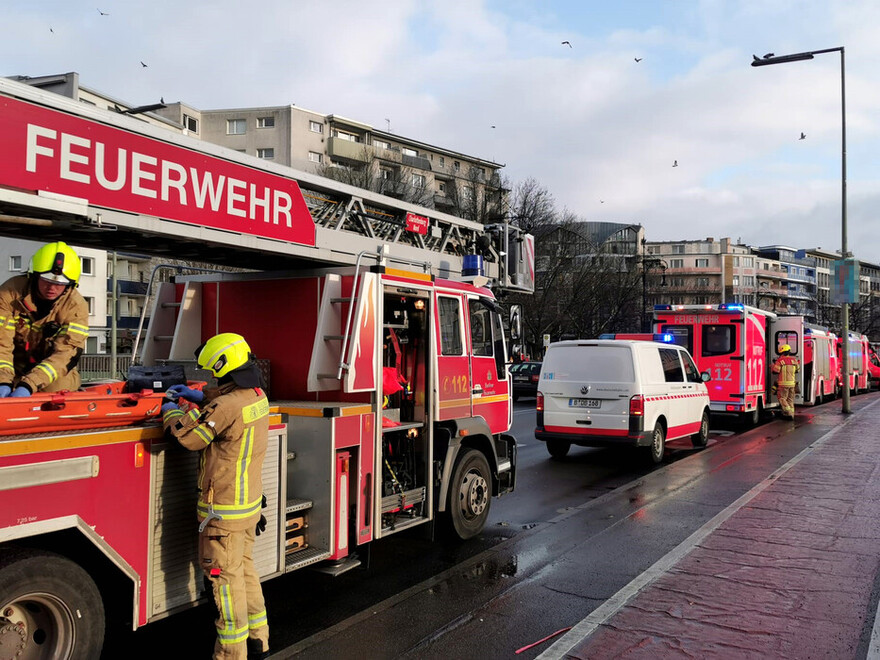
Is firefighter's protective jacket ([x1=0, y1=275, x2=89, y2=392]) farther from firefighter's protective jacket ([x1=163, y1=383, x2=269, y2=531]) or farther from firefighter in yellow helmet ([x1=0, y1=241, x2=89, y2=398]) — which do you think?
firefighter's protective jacket ([x1=163, y1=383, x2=269, y2=531])

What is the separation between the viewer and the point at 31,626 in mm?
3354

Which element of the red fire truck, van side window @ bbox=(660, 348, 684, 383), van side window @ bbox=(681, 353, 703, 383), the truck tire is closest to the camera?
the truck tire

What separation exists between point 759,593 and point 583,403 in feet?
19.1

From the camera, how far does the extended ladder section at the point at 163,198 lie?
11.6 feet

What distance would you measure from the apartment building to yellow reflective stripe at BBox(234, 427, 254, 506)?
3834 inches

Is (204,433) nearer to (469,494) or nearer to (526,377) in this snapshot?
(469,494)

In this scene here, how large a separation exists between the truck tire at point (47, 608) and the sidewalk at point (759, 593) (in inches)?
101

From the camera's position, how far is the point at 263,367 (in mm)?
5812

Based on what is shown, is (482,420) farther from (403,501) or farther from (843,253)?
(843,253)

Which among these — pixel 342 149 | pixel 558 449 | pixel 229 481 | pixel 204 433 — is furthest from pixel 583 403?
pixel 342 149

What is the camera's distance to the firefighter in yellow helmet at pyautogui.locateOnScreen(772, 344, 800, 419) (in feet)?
60.2

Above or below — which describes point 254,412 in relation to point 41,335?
below

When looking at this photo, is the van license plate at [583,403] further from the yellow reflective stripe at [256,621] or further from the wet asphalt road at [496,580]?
the yellow reflective stripe at [256,621]

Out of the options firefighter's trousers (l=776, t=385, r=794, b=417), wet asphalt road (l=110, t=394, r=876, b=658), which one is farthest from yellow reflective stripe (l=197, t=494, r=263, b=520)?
firefighter's trousers (l=776, t=385, r=794, b=417)
